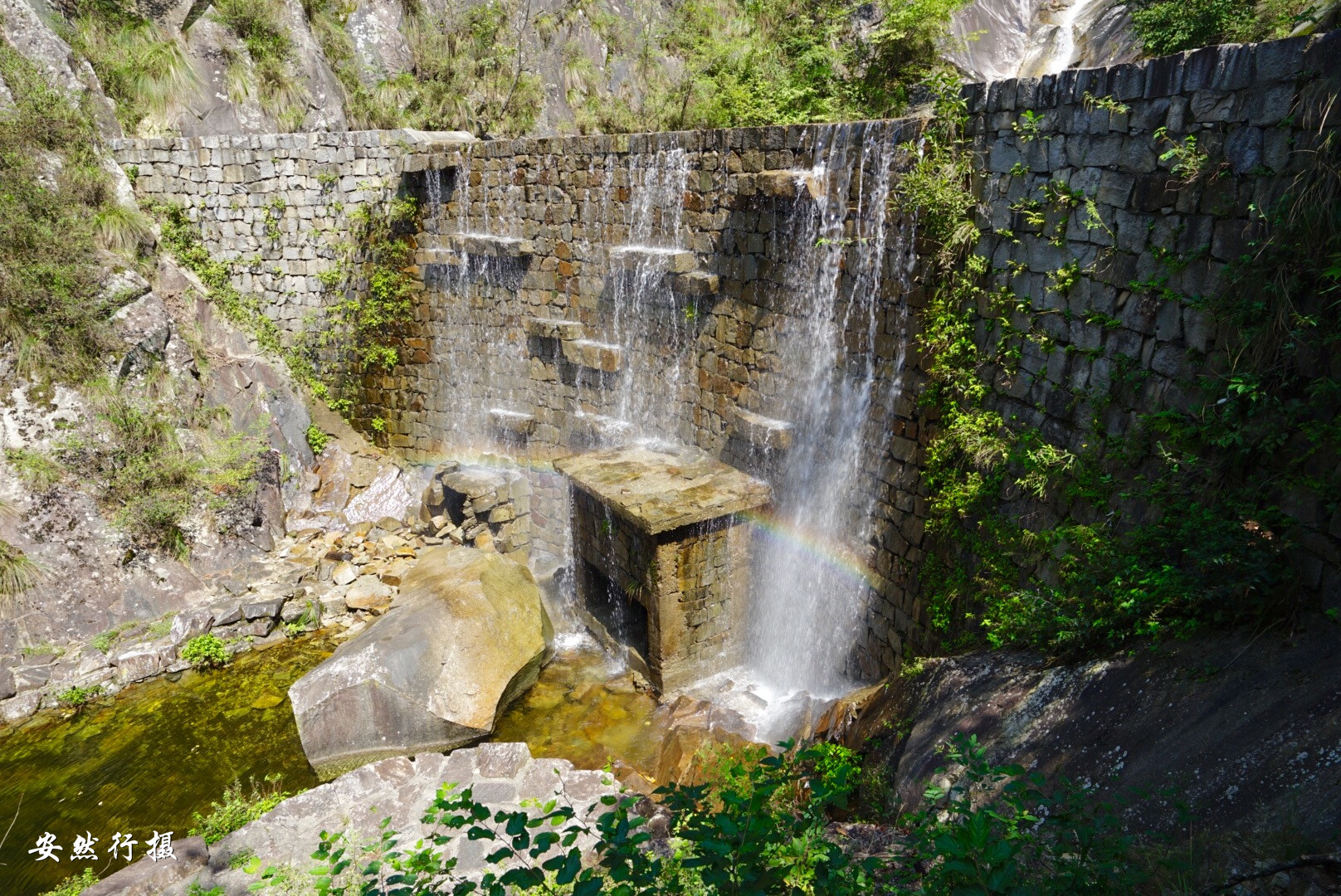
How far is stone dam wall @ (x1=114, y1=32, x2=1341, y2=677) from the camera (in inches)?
157

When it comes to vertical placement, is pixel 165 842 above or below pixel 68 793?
above

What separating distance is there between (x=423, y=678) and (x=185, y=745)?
7.73 ft

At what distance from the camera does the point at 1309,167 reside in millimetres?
3398

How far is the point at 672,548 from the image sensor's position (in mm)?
7504

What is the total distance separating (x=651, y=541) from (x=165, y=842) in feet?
13.6

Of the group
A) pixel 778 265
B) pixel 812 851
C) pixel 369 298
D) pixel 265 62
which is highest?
pixel 265 62

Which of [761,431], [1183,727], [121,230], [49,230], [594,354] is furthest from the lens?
[121,230]

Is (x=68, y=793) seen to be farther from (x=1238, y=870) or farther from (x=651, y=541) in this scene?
(x=1238, y=870)

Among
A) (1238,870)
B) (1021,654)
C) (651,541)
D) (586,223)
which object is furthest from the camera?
(586,223)

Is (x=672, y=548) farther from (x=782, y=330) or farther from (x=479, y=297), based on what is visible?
(x=479, y=297)

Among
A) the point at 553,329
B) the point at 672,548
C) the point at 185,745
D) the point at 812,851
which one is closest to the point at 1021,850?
the point at 812,851

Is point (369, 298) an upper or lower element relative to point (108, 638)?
upper

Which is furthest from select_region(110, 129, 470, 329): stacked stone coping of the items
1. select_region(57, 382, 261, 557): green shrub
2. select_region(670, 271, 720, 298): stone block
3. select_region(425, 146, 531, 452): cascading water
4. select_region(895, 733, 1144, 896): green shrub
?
select_region(895, 733, 1144, 896): green shrub

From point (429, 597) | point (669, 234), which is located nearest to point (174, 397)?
point (429, 597)
